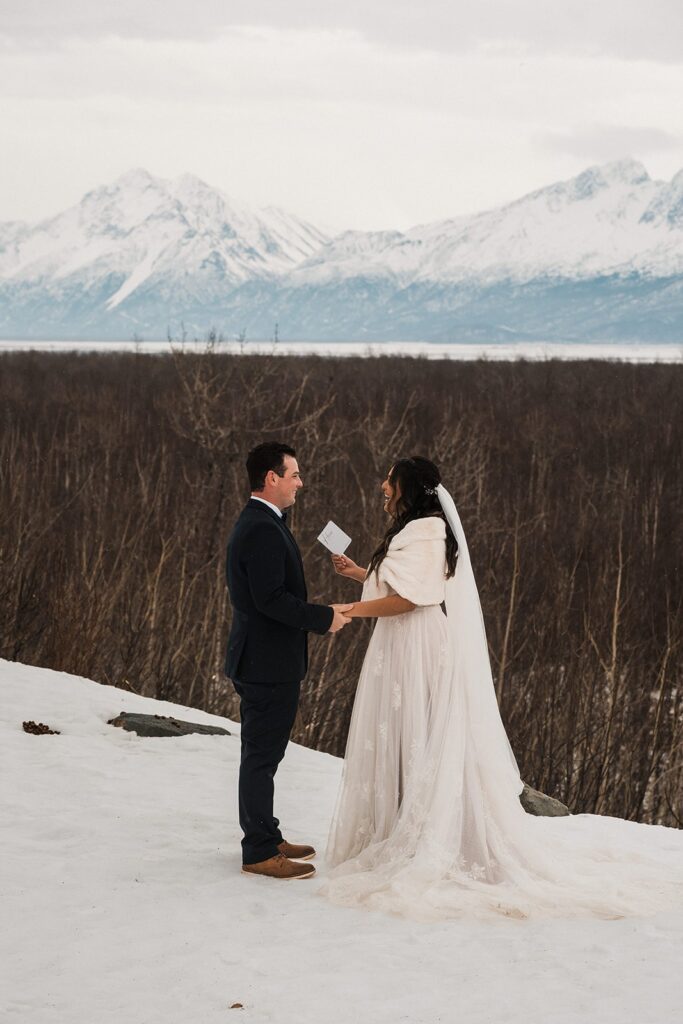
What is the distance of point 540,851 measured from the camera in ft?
15.8

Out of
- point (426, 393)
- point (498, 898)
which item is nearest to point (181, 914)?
point (498, 898)

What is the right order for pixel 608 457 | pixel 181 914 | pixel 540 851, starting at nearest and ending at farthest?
pixel 181 914
pixel 540 851
pixel 608 457

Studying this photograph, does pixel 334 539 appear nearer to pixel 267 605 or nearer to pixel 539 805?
pixel 267 605

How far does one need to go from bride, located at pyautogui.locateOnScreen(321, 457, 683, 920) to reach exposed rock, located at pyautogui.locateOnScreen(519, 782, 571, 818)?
6.13ft

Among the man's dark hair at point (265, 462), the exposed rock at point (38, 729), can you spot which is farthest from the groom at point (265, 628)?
the exposed rock at point (38, 729)

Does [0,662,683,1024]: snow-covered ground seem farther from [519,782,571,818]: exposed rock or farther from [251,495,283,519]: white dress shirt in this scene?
[251,495,283,519]: white dress shirt

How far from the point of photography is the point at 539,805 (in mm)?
6941

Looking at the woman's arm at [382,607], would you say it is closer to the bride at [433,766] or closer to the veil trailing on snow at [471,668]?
the bride at [433,766]

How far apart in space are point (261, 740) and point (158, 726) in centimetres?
296

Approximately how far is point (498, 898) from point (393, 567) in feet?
3.90

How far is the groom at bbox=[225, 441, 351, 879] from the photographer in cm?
466

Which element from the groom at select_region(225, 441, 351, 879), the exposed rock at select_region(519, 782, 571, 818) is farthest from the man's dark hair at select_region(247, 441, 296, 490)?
the exposed rock at select_region(519, 782, 571, 818)

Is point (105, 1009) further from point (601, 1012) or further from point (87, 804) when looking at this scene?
point (87, 804)

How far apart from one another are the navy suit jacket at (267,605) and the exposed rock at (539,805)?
252cm
